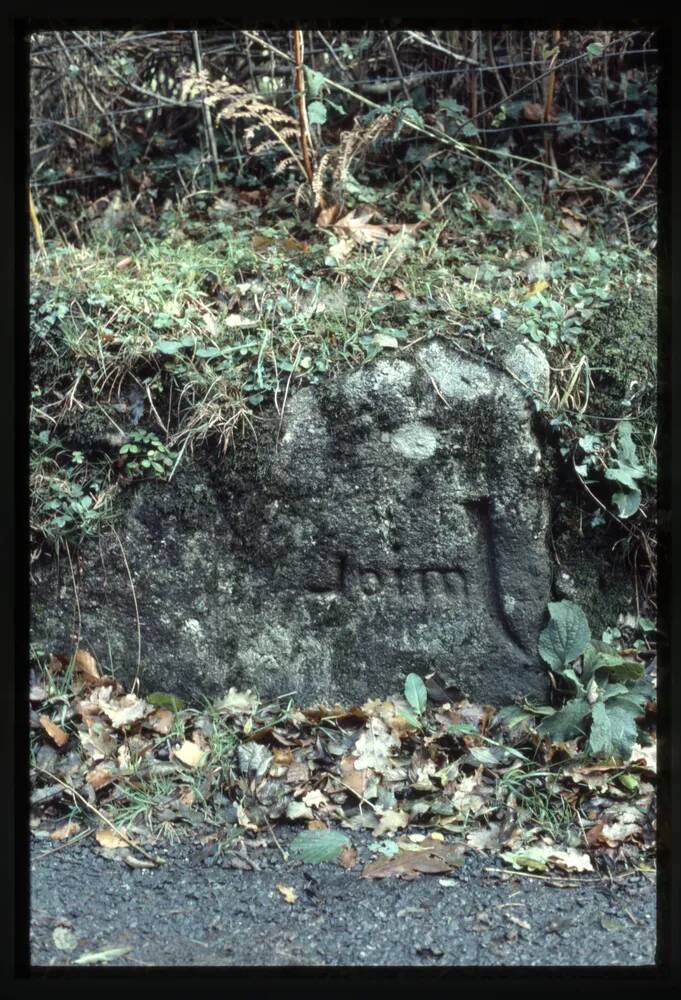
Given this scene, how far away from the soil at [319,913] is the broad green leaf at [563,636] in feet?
1.92

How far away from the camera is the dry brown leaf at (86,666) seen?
248 centimetres

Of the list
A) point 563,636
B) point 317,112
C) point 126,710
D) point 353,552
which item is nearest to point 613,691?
point 563,636

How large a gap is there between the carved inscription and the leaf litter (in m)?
0.26

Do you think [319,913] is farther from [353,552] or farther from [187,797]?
[353,552]

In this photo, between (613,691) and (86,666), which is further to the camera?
(86,666)

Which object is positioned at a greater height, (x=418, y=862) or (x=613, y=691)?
(x=613, y=691)

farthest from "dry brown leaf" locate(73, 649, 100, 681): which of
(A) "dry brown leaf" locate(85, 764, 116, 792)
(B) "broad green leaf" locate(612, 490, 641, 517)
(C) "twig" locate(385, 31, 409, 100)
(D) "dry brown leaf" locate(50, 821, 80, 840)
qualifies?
(C) "twig" locate(385, 31, 409, 100)

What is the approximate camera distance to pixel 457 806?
2.23 m

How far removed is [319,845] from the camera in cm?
211

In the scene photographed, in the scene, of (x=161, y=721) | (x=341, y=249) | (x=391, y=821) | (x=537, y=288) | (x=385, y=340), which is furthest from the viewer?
(x=341, y=249)

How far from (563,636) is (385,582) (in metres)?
0.53

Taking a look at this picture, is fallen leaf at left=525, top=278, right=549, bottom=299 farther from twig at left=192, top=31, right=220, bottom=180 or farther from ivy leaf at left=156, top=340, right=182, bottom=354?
twig at left=192, top=31, right=220, bottom=180

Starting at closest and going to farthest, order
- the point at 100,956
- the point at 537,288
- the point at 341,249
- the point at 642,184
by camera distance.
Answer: the point at 100,956 → the point at 537,288 → the point at 341,249 → the point at 642,184
